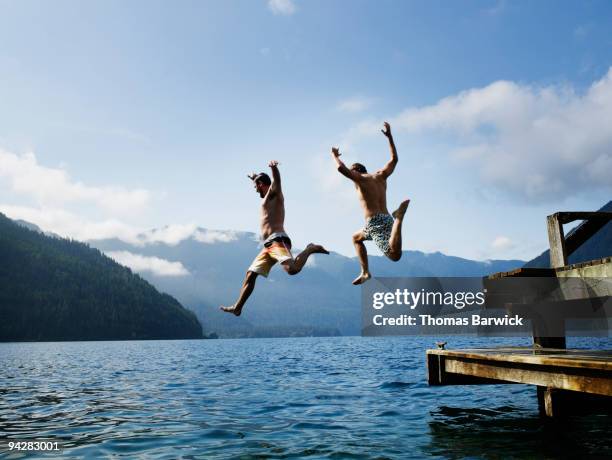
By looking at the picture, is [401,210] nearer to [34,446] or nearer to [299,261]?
[299,261]

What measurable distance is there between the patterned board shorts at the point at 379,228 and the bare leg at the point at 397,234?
0.30 metres

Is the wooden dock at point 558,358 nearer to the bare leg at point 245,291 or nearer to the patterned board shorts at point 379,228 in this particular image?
the patterned board shorts at point 379,228

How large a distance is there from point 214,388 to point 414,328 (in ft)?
60.6

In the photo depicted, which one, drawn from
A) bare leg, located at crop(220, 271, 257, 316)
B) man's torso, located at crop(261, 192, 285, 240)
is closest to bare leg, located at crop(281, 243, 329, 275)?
man's torso, located at crop(261, 192, 285, 240)

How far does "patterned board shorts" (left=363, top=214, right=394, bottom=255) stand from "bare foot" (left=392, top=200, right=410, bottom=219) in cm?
39

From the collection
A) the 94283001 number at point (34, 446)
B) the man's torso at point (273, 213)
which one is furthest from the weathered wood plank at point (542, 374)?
the 94283001 number at point (34, 446)

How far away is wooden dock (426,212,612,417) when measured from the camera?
8.49 metres

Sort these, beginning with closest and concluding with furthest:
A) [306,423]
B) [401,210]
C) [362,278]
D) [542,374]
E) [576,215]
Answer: [401,210]
[362,278]
[542,374]
[576,215]
[306,423]

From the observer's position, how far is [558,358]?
30.0 feet

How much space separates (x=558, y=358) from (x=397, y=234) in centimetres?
386

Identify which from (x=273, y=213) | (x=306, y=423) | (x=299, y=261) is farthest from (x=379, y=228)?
(x=306, y=423)

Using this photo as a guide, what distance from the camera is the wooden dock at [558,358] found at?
27.9ft

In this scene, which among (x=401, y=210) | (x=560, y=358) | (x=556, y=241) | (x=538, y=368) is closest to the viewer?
(x=401, y=210)

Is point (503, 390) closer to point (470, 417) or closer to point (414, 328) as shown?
point (470, 417)
